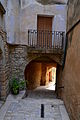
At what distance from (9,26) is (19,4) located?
1.57 m

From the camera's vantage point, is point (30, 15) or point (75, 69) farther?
point (30, 15)

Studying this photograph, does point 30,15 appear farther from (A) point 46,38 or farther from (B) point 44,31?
(A) point 46,38

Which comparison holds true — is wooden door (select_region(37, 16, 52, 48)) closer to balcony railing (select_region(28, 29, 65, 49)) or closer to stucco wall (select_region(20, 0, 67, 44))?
balcony railing (select_region(28, 29, 65, 49))

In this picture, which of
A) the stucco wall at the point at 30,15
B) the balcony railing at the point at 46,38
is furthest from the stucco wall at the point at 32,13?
the balcony railing at the point at 46,38

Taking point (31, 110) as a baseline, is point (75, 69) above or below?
above

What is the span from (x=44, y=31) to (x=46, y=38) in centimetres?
39

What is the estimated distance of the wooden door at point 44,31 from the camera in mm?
7471

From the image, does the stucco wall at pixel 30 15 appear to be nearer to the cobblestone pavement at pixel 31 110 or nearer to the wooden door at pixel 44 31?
the wooden door at pixel 44 31

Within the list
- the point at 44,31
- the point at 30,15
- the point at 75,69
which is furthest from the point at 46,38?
the point at 75,69

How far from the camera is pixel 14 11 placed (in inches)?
258

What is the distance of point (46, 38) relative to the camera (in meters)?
7.55

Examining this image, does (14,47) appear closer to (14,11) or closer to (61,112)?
(14,11)

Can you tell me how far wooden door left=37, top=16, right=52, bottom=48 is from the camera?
24.5 feet

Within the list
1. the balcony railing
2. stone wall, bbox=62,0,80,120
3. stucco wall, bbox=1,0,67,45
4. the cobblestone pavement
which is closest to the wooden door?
the balcony railing
